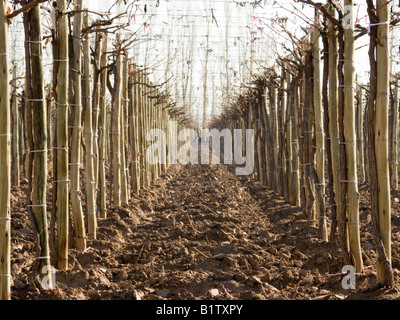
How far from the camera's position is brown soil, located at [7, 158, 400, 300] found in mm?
5008

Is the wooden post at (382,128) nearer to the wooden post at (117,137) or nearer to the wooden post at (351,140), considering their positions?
the wooden post at (351,140)

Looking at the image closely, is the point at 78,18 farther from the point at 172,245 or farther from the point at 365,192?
the point at 365,192

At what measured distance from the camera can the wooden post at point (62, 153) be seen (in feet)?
18.8

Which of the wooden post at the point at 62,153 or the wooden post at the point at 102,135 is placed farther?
the wooden post at the point at 102,135

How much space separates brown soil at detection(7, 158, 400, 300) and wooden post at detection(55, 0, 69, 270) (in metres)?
0.30

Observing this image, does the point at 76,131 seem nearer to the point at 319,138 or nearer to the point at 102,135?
the point at 102,135

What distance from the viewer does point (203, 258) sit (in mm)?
6477

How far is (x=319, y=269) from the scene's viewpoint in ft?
19.7

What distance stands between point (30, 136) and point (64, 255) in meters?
1.37

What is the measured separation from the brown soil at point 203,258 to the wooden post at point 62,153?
297mm

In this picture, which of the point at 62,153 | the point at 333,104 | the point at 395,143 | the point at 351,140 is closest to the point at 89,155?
the point at 62,153

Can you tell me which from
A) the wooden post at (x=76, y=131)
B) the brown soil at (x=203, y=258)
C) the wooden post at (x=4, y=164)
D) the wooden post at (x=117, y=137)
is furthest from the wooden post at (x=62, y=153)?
the wooden post at (x=117, y=137)

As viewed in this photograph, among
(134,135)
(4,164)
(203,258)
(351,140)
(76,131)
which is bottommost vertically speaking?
(203,258)

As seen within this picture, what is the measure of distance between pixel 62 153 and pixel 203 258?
6.61 ft
